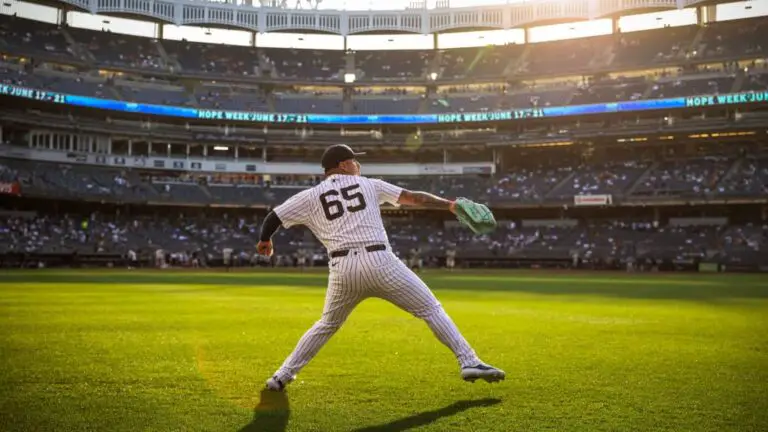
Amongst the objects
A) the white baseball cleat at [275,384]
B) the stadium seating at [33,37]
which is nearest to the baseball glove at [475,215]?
the white baseball cleat at [275,384]

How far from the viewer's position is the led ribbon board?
5184cm

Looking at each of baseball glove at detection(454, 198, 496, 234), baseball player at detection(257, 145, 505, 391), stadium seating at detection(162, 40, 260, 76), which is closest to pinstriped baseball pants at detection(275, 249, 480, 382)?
baseball player at detection(257, 145, 505, 391)

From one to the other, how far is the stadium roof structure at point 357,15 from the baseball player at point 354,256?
5969 cm

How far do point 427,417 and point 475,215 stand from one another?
6.62 ft

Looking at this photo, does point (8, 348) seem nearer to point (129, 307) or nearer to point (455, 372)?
point (455, 372)

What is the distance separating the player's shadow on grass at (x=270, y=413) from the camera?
4.98m

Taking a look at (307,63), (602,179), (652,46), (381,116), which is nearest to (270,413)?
(602,179)

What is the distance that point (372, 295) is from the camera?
19.9 ft

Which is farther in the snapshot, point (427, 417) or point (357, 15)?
point (357, 15)

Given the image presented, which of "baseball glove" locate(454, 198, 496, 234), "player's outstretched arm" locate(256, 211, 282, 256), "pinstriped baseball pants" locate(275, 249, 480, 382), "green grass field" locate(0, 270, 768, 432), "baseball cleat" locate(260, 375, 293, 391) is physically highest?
"baseball glove" locate(454, 198, 496, 234)

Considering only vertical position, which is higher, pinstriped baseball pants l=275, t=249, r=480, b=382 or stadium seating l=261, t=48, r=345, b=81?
stadium seating l=261, t=48, r=345, b=81

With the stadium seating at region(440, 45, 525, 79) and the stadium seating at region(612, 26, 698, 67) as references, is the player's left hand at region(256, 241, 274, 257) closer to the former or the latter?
the stadium seating at region(612, 26, 698, 67)

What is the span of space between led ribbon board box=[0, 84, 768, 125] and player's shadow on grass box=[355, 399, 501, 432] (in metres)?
53.6

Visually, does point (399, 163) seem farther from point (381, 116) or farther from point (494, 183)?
point (494, 183)
